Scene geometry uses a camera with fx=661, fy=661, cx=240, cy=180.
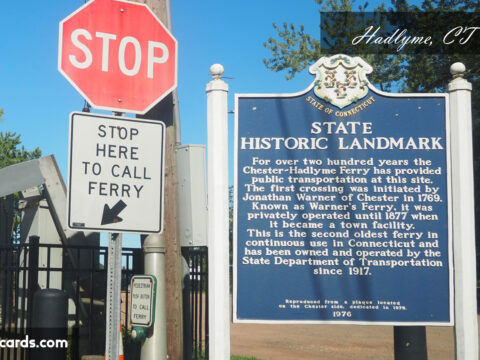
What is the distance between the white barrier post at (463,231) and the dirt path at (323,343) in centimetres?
907

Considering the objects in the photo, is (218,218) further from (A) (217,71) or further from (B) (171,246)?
(B) (171,246)

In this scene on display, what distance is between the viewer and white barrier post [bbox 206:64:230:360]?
5.45m

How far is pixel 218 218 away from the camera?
18.2 ft

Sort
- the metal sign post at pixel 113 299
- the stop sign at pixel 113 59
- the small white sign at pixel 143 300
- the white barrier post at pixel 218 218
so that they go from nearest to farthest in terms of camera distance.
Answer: the metal sign post at pixel 113 299 → the white barrier post at pixel 218 218 → the stop sign at pixel 113 59 → the small white sign at pixel 143 300

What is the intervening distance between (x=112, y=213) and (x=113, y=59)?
1761 millimetres

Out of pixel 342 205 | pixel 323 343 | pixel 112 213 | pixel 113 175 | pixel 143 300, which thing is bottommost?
pixel 323 343

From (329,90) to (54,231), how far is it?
792 centimetres

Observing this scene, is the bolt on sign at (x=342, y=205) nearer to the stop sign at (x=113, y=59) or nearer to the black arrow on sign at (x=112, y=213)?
the stop sign at (x=113, y=59)

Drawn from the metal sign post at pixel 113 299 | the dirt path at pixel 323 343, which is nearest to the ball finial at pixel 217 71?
the metal sign post at pixel 113 299

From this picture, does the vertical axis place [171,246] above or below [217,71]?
below

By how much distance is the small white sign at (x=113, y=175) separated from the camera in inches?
178

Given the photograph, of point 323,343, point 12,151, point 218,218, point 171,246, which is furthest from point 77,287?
point 12,151

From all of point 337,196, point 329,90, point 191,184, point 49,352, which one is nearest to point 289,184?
point 337,196

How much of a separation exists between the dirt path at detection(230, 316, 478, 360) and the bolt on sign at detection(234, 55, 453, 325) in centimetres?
907
